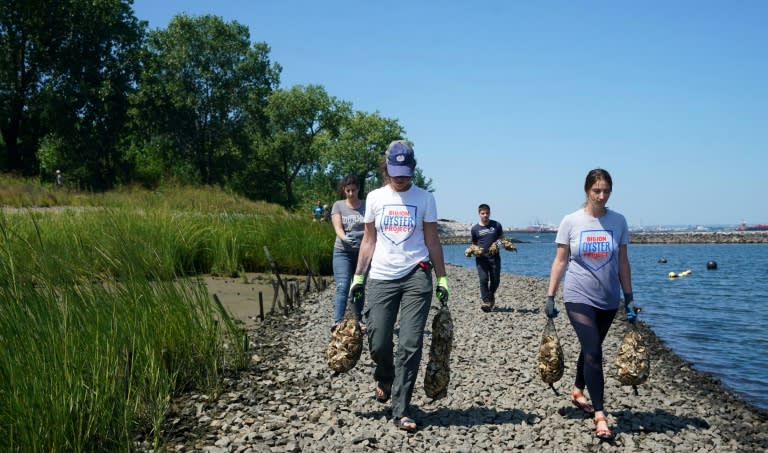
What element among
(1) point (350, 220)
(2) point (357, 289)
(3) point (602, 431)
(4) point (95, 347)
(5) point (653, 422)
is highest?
(1) point (350, 220)

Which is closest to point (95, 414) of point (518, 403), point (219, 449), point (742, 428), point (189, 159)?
point (219, 449)

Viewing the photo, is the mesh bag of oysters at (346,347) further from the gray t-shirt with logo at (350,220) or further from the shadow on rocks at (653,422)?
the gray t-shirt with logo at (350,220)

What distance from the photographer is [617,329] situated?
11.9 metres

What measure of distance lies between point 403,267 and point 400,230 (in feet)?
0.91

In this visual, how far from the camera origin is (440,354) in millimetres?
5039

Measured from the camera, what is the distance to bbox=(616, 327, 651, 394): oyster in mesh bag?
5.20m

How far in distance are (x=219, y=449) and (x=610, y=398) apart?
12.3ft

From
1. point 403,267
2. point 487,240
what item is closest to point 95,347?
point 403,267

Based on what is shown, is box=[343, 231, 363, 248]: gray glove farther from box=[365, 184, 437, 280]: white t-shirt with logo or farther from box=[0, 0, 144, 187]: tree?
box=[0, 0, 144, 187]: tree

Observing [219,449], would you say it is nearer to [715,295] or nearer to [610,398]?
[610,398]

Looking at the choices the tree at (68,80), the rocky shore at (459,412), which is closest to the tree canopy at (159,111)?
the tree at (68,80)

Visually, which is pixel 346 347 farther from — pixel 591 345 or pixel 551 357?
pixel 591 345

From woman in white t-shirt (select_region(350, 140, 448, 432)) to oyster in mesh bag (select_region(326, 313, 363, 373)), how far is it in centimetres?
20

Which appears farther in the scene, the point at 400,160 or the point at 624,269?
the point at 624,269
